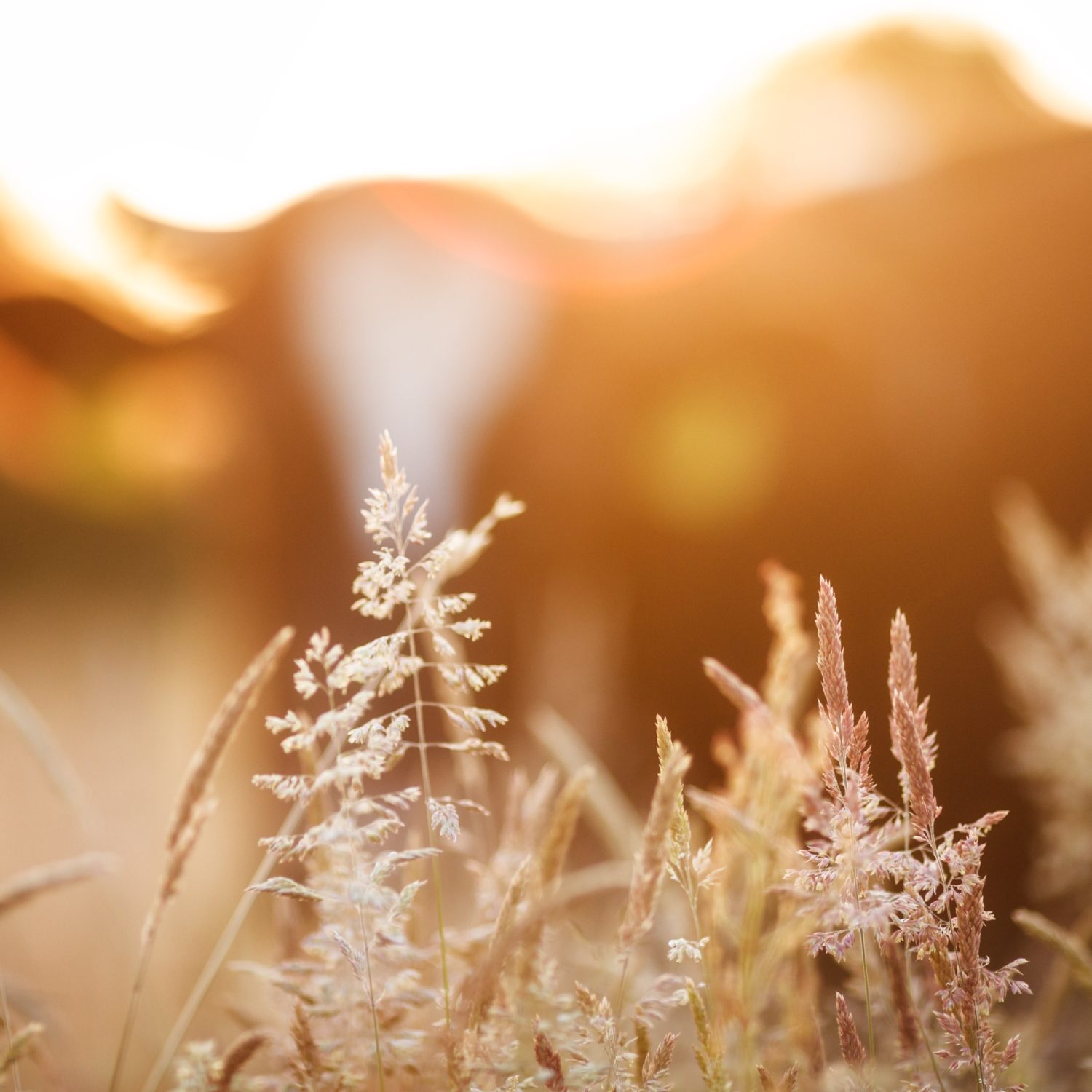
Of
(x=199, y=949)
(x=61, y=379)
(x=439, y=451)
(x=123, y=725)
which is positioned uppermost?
(x=61, y=379)

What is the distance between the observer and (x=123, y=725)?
167 inches

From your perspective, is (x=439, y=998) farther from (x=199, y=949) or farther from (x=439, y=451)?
(x=439, y=451)

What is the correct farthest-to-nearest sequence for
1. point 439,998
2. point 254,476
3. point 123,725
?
1. point 254,476
2. point 123,725
3. point 439,998

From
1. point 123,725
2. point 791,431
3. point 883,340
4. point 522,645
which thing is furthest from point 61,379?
point 883,340

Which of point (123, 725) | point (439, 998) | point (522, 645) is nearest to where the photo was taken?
point (439, 998)

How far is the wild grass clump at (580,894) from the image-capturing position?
29.9 inches

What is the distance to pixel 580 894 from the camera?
3.61 feet

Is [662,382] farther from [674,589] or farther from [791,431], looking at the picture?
[674,589]

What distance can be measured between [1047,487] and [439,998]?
4.45m

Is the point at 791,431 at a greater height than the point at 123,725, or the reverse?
the point at 791,431

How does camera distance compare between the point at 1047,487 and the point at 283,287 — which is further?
the point at 283,287

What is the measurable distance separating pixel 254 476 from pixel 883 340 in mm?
3796

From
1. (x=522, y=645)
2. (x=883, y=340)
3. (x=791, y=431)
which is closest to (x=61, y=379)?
(x=522, y=645)

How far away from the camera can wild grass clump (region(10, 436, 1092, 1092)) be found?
2.49ft
